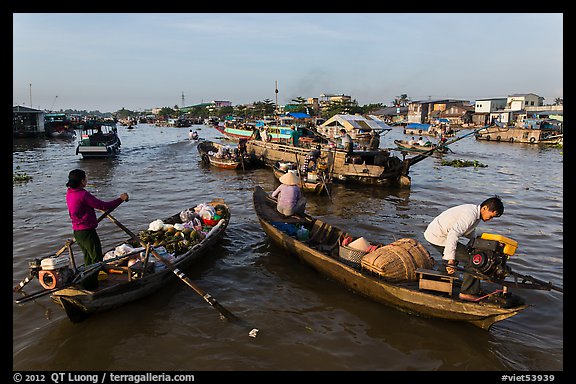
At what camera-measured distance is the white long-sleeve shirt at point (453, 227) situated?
16.9 ft

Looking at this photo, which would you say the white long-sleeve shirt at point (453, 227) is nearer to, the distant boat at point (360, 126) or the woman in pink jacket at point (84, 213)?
the woman in pink jacket at point (84, 213)

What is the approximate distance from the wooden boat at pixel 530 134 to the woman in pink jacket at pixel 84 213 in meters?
38.3

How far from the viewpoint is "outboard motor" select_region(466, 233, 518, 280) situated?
485 centimetres

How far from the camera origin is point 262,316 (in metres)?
6.13

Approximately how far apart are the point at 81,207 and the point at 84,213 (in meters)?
0.11

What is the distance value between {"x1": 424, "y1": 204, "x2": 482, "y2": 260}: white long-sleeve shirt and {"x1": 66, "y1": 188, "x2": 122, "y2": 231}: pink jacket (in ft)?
16.5

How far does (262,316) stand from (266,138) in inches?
761

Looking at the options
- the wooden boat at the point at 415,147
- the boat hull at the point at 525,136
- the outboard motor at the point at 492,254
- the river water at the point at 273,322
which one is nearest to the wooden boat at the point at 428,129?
the boat hull at the point at 525,136

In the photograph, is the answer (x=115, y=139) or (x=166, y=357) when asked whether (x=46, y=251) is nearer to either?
(x=166, y=357)

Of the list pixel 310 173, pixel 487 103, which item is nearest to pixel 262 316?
pixel 310 173

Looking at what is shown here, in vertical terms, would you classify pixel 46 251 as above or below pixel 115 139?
below

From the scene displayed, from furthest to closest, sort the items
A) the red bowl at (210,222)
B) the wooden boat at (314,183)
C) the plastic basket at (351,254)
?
1. the wooden boat at (314,183)
2. the red bowl at (210,222)
3. the plastic basket at (351,254)

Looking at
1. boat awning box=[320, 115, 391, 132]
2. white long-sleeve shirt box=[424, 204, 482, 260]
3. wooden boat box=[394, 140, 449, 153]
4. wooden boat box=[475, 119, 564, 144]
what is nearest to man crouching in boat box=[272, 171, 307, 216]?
white long-sleeve shirt box=[424, 204, 482, 260]

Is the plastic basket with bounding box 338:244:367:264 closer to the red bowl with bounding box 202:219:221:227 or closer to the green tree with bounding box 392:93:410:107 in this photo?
the red bowl with bounding box 202:219:221:227
